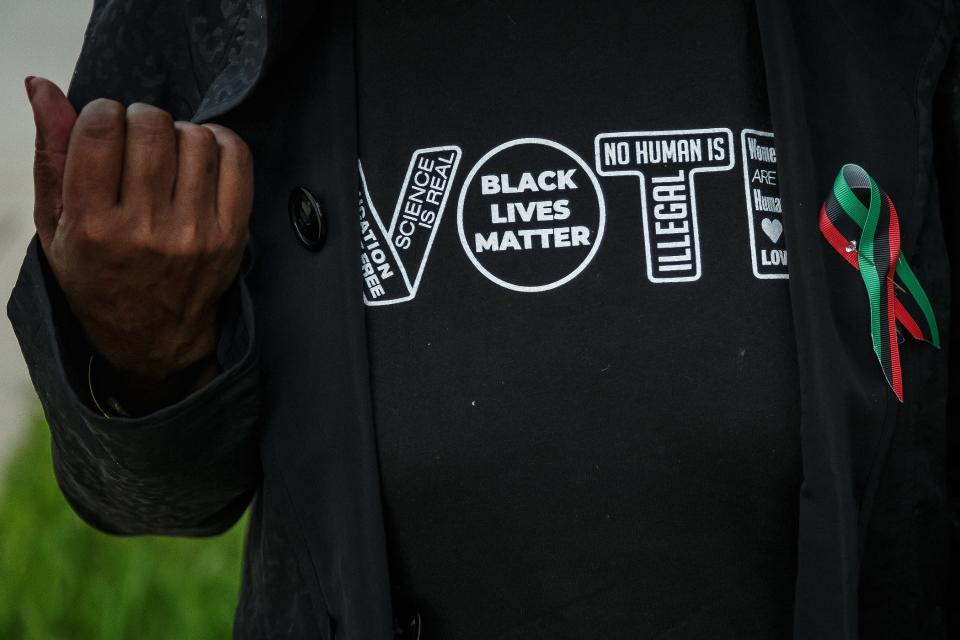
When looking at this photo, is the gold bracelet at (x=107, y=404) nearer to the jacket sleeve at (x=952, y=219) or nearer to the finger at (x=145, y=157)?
the finger at (x=145, y=157)

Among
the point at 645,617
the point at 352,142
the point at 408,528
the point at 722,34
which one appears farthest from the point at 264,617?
the point at 722,34

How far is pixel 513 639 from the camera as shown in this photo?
1304 mm

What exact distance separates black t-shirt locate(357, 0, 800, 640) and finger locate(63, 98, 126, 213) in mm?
268

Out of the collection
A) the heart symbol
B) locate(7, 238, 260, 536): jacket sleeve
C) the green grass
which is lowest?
the green grass

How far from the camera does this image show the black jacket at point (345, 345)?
1.25 metres

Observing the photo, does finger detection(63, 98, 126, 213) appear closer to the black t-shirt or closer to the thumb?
the thumb

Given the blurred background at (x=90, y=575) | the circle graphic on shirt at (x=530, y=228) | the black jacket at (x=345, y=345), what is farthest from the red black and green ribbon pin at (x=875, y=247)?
the blurred background at (x=90, y=575)

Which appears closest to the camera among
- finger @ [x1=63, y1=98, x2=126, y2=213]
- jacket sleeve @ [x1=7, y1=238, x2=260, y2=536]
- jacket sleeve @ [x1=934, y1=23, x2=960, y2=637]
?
finger @ [x1=63, y1=98, x2=126, y2=213]

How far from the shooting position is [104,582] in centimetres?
267

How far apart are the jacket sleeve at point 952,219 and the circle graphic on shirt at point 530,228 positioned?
400 mm

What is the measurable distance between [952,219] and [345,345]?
669 millimetres

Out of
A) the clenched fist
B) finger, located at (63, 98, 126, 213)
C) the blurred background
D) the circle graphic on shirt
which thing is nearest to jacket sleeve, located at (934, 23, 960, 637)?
the circle graphic on shirt

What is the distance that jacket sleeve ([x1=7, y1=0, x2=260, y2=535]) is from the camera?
48.3 inches

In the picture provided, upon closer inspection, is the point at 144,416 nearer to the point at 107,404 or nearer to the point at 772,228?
the point at 107,404
